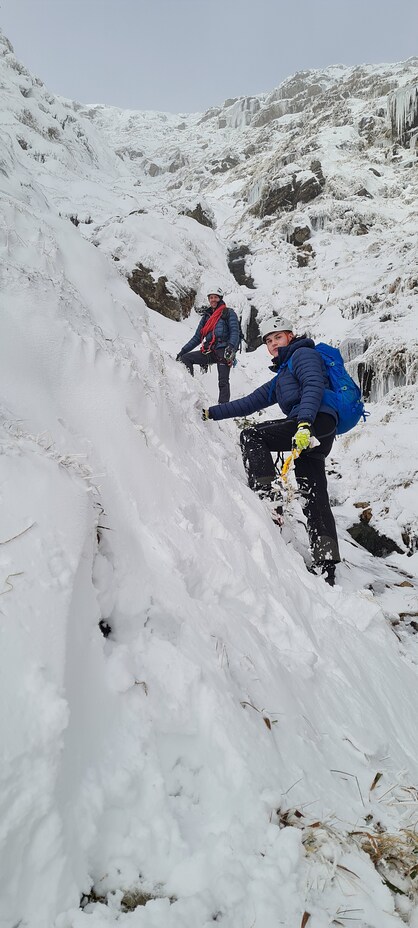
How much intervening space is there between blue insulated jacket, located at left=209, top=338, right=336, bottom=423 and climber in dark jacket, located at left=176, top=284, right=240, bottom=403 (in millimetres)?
3645

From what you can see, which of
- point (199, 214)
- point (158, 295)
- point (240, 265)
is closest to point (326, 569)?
→ point (158, 295)

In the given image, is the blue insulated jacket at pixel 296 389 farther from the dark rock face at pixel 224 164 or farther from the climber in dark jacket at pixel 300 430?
the dark rock face at pixel 224 164

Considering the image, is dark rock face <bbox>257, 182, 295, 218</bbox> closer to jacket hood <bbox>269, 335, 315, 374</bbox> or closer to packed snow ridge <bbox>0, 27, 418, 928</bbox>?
packed snow ridge <bbox>0, 27, 418, 928</bbox>

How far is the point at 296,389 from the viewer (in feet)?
12.8

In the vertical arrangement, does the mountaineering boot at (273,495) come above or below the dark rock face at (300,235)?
below

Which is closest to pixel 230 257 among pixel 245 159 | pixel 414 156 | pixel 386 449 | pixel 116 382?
pixel 414 156

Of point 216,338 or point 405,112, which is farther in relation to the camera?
point 405,112

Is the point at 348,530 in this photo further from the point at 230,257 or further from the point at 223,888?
the point at 230,257

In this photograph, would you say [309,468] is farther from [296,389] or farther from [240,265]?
[240,265]

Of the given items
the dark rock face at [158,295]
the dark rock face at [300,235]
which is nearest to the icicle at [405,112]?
the dark rock face at [300,235]

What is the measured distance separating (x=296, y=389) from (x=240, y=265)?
726 inches

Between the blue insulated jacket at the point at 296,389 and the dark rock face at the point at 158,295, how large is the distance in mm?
10227

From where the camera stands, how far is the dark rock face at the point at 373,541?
5535mm

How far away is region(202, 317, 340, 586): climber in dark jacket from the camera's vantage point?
11.8 feet
